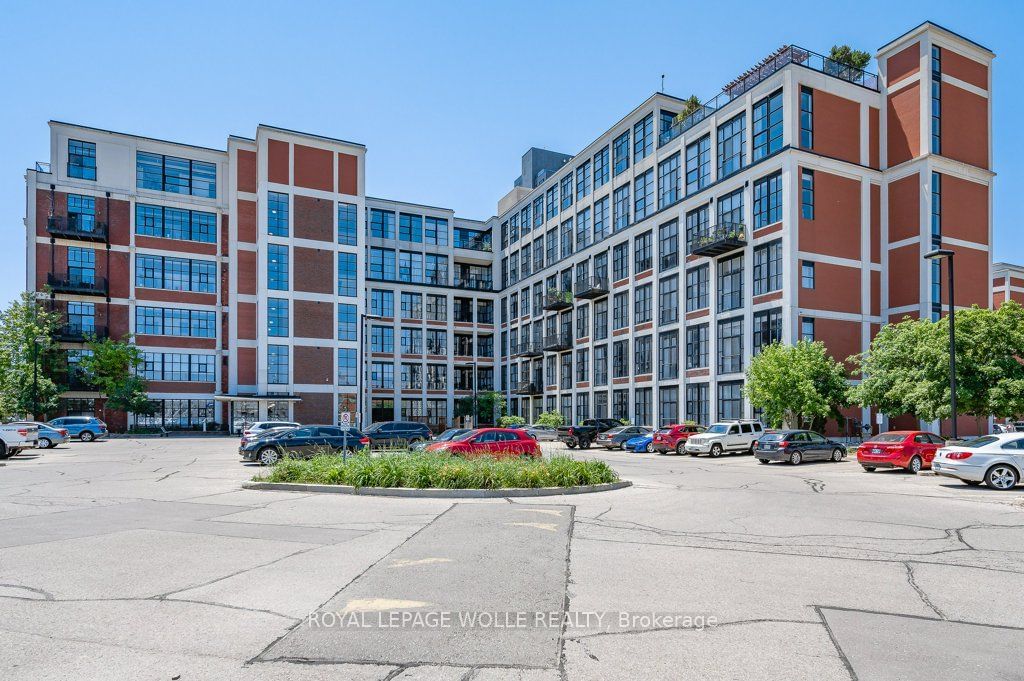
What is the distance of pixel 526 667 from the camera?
4938 mm

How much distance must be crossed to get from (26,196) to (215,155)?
48.3 feet

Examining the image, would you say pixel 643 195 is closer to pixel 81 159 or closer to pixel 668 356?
pixel 668 356

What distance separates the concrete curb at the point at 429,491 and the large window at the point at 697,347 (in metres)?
28.7

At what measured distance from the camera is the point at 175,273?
57656 millimetres

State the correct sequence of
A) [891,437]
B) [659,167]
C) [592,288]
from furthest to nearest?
[592,288], [659,167], [891,437]

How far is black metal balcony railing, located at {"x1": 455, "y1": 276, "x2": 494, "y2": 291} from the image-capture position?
75.2 m

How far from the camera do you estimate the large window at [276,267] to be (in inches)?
2136

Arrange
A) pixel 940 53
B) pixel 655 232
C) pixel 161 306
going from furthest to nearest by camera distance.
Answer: pixel 161 306 → pixel 655 232 → pixel 940 53

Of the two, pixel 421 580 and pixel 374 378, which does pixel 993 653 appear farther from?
→ pixel 374 378

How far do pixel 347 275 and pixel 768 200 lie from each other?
3472cm

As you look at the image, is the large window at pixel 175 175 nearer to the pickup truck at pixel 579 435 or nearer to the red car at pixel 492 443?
the pickup truck at pixel 579 435

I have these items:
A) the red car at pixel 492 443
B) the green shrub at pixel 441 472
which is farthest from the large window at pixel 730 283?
the green shrub at pixel 441 472

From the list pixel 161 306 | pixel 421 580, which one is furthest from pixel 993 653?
pixel 161 306

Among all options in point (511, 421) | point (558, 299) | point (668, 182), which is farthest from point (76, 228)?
point (668, 182)
